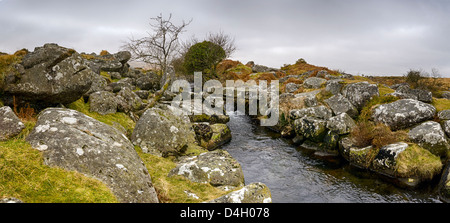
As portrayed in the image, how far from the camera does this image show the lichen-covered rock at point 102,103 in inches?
480

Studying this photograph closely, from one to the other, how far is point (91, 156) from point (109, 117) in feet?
21.2

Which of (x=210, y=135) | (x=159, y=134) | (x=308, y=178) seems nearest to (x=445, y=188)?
(x=308, y=178)

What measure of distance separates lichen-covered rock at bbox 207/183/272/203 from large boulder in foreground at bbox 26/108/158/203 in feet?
6.19

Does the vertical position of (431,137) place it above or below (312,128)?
above

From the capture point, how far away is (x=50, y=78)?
9211 mm

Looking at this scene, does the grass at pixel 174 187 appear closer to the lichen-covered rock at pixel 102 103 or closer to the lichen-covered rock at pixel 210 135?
the lichen-covered rock at pixel 102 103

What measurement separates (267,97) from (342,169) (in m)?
14.7

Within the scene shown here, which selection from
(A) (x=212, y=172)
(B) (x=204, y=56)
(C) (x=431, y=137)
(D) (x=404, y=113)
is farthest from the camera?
(B) (x=204, y=56)

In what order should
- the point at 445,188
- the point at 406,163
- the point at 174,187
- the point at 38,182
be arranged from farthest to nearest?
the point at 406,163
the point at 445,188
the point at 174,187
the point at 38,182

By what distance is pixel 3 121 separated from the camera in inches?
262

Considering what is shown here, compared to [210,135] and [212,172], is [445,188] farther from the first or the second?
[210,135]

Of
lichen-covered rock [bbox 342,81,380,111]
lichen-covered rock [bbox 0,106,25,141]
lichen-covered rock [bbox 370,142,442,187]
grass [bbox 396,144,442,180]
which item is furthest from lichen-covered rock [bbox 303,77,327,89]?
lichen-covered rock [bbox 0,106,25,141]

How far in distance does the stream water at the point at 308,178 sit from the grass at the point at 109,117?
6.38 m
